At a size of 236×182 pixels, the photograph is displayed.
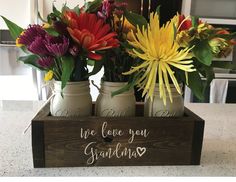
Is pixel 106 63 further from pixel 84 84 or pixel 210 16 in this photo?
pixel 210 16

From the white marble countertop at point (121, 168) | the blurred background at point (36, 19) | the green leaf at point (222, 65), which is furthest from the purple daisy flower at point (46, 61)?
the blurred background at point (36, 19)

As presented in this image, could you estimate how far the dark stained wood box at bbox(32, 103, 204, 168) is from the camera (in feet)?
1.98

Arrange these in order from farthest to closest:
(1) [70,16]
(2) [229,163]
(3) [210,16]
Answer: (3) [210,16]
(2) [229,163]
(1) [70,16]

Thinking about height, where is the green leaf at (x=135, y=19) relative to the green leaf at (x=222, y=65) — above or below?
above

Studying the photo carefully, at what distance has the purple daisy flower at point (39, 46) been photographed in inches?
21.0

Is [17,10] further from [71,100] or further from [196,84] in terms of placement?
[196,84]

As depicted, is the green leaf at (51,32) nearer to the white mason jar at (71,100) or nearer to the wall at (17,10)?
the white mason jar at (71,100)

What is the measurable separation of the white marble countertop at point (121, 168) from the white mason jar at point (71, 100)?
5.7 inches

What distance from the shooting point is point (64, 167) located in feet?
2.06

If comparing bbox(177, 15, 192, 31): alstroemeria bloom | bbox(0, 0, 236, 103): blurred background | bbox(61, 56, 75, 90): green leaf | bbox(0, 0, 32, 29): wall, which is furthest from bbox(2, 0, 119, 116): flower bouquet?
bbox(0, 0, 32, 29): wall

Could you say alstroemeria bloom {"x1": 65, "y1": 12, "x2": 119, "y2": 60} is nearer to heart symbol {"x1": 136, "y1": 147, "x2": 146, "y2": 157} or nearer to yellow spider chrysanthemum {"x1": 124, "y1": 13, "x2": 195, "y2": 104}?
yellow spider chrysanthemum {"x1": 124, "y1": 13, "x2": 195, "y2": 104}

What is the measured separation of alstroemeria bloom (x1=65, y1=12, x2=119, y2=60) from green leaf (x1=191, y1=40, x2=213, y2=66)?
0.18 meters

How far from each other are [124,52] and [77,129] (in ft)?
0.74
